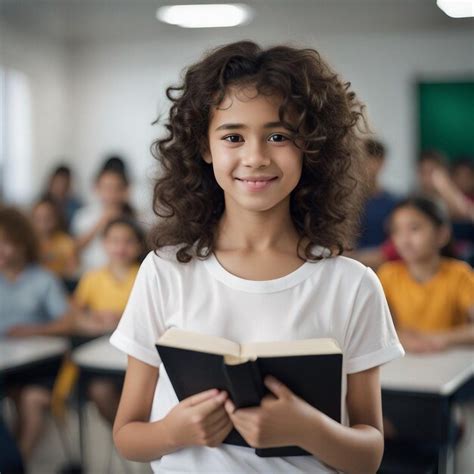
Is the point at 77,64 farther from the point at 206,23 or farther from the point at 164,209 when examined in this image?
the point at 164,209

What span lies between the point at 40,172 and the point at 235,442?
6771mm

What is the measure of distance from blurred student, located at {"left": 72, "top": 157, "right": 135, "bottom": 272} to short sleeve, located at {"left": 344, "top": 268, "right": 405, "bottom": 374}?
2492 mm

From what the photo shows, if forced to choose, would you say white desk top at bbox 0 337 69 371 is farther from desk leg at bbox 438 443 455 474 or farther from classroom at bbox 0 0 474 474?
desk leg at bbox 438 443 455 474

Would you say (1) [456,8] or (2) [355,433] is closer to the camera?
(2) [355,433]

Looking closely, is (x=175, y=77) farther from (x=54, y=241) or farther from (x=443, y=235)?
(x=443, y=235)

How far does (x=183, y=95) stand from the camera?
35.4 inches

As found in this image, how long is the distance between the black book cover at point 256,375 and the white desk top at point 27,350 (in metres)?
1.42

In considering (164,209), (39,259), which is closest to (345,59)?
(39,259)

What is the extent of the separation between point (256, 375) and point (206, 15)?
6.56 m

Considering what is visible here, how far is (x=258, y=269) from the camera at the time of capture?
34.6 inches

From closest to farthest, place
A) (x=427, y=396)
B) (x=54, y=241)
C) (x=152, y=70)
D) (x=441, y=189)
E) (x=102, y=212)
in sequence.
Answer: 1. (x=427, y=396)
2. (x=102, y=212)
3. (x=54, y=241)
4. (x=441, y=189)
5. (x=152, y=70)

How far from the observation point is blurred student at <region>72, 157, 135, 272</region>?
3488 millimetres

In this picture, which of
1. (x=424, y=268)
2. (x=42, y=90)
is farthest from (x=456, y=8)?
(x=424, y=268)

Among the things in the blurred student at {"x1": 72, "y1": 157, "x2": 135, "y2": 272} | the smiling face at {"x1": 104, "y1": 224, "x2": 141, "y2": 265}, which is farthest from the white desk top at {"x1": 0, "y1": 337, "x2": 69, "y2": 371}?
the blurred student at {"x1": 72, "y1": 157, "x2": 135, "y2": 272}
